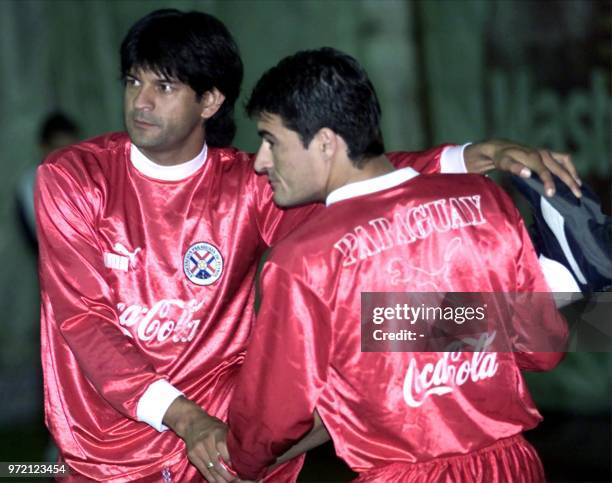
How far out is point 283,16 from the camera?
24.1ft

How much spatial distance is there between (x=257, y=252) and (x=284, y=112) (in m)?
0.75

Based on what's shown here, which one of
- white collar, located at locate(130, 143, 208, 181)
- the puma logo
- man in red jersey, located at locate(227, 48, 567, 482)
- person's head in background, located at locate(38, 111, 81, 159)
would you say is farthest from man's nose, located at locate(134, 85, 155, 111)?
person's head in background, located at locate(38, 111, 81, 159)

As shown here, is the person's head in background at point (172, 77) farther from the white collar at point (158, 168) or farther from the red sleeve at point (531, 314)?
the red sleeve at point (531, 314)

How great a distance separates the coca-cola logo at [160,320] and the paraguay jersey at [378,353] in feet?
1.66

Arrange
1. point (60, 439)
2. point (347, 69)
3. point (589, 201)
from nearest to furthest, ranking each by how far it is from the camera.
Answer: point (347, 69) < point (589, 201) < point (60, 439)

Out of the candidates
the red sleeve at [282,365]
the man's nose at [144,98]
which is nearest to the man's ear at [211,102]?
the man's nose at [144,98]

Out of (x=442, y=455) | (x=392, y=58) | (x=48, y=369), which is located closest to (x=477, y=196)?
(x=442, y=455)

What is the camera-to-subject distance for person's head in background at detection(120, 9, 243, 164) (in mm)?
3502

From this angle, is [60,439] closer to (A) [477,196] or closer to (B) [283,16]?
(A) [477,196]

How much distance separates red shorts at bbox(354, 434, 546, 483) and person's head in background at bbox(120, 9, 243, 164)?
119 centimetres

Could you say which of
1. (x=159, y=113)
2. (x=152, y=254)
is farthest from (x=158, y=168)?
(x=152, y=254)

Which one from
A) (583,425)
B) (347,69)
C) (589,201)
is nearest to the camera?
(347,69)

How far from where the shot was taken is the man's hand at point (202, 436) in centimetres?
319

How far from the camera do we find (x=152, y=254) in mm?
3477
